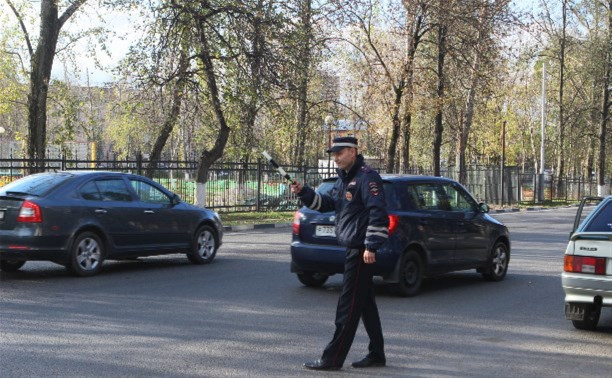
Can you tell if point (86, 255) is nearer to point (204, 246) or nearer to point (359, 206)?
point (204, 246)

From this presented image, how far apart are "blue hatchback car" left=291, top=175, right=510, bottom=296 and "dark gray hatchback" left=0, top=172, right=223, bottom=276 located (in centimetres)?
290

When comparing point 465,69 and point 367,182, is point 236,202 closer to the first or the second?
point 465,69

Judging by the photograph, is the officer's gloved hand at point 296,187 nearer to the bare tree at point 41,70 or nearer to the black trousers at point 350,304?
the black trousers at point 350,304

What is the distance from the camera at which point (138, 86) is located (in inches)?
923

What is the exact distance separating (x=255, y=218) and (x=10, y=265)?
14.9 metres

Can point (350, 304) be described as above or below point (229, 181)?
below

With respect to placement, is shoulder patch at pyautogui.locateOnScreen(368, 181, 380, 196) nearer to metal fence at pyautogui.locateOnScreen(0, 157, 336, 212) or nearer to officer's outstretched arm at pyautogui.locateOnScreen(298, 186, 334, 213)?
officer's outstretched arm at pyautogui.locateOnScreen(298, 186, 334, 213)

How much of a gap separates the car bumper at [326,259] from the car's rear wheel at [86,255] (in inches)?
124

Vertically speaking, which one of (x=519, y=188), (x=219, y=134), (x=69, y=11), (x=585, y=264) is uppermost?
(x=69, y=11)

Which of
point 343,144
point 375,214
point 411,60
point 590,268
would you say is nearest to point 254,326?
point 375,214

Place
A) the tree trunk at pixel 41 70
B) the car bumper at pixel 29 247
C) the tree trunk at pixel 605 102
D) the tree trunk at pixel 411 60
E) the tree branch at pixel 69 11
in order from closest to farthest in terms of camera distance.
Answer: the car bumper at pixel 29 247 < the tree branch at pixel 69 11 < the tree trunk at pixel 41 70 < the tree trunk at pixel 411 60 < the tree trunk at pixel 605 102

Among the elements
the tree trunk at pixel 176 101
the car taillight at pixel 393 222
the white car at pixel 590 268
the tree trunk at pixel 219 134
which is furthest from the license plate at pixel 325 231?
the tree trunk at pixel 176 101

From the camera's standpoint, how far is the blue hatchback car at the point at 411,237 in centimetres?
1001

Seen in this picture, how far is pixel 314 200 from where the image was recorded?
6.56 m
